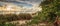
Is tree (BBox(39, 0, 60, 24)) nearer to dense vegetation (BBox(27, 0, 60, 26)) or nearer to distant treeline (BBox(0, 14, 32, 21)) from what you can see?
dense vegetation (BBox(27, 0, 60, 26))

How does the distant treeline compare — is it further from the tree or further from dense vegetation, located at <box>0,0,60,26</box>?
the tree

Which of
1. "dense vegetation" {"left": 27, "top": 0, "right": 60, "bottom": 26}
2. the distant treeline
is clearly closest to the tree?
"dense vegetation" {"left": 27, "top": 0, "right": 60, "bottom": 26}

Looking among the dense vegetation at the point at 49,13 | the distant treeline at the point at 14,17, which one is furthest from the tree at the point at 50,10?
the distant treeline at the point at 14,17

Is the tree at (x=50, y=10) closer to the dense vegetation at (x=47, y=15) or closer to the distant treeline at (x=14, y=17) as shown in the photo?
the dense vegetation at (x=47, y=15)

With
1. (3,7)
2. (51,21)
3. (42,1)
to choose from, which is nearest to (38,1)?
(42,1)

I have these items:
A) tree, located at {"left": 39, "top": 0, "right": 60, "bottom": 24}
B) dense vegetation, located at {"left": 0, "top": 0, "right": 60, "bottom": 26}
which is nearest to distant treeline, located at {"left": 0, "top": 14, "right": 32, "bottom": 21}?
dense vegetation, located at {"left": 0, "top": 0, "right": 60, "bottom": 26}

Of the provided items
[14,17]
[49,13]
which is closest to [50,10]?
[49,13]

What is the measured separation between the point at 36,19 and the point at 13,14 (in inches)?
10.4

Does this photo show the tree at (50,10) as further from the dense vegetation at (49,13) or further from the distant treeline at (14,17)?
the distant treeline at (14,17)

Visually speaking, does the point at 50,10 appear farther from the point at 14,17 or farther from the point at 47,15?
the point at 14,17

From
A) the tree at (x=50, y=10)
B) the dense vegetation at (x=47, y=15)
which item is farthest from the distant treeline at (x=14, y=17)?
the tree at (x=50, y=10)

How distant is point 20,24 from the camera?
1.34m

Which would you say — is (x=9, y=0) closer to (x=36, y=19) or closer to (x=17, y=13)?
(x=17, y=13)

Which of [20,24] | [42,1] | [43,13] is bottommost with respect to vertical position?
[20,24]
